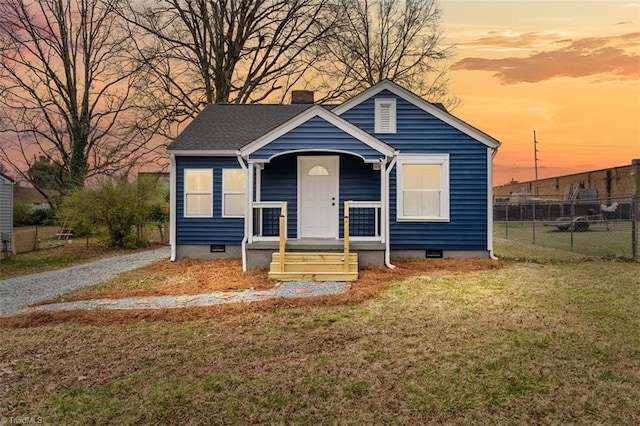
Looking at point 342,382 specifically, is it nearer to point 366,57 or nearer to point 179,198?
point 179,198

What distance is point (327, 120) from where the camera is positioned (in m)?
10.8

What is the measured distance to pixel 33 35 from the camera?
25.0 metres

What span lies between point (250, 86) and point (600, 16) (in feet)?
56.6

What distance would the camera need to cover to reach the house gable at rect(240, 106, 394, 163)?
1073cm

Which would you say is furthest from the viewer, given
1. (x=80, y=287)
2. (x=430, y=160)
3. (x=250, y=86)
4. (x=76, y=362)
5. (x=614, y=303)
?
(x=250, y=86)

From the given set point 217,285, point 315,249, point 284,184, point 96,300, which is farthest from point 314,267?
point 96,300

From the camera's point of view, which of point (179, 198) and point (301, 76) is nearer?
point (179, 198)

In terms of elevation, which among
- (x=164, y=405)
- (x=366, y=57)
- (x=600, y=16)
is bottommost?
(x=164, y=405)

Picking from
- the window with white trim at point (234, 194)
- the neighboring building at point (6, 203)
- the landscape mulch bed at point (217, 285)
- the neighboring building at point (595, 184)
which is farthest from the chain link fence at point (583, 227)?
the neighboring building at point (6, 203)

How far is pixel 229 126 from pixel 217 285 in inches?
263

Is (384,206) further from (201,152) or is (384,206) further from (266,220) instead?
(201,152)

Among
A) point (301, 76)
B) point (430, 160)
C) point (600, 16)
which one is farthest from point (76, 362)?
point (301, 76)

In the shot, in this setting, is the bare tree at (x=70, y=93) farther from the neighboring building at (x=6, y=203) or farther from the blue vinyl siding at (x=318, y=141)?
the blue vinyl siding at (x=318, y=141)

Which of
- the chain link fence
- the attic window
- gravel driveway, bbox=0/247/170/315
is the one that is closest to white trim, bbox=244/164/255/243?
gravel driveway, bbox=0/247/170/315
